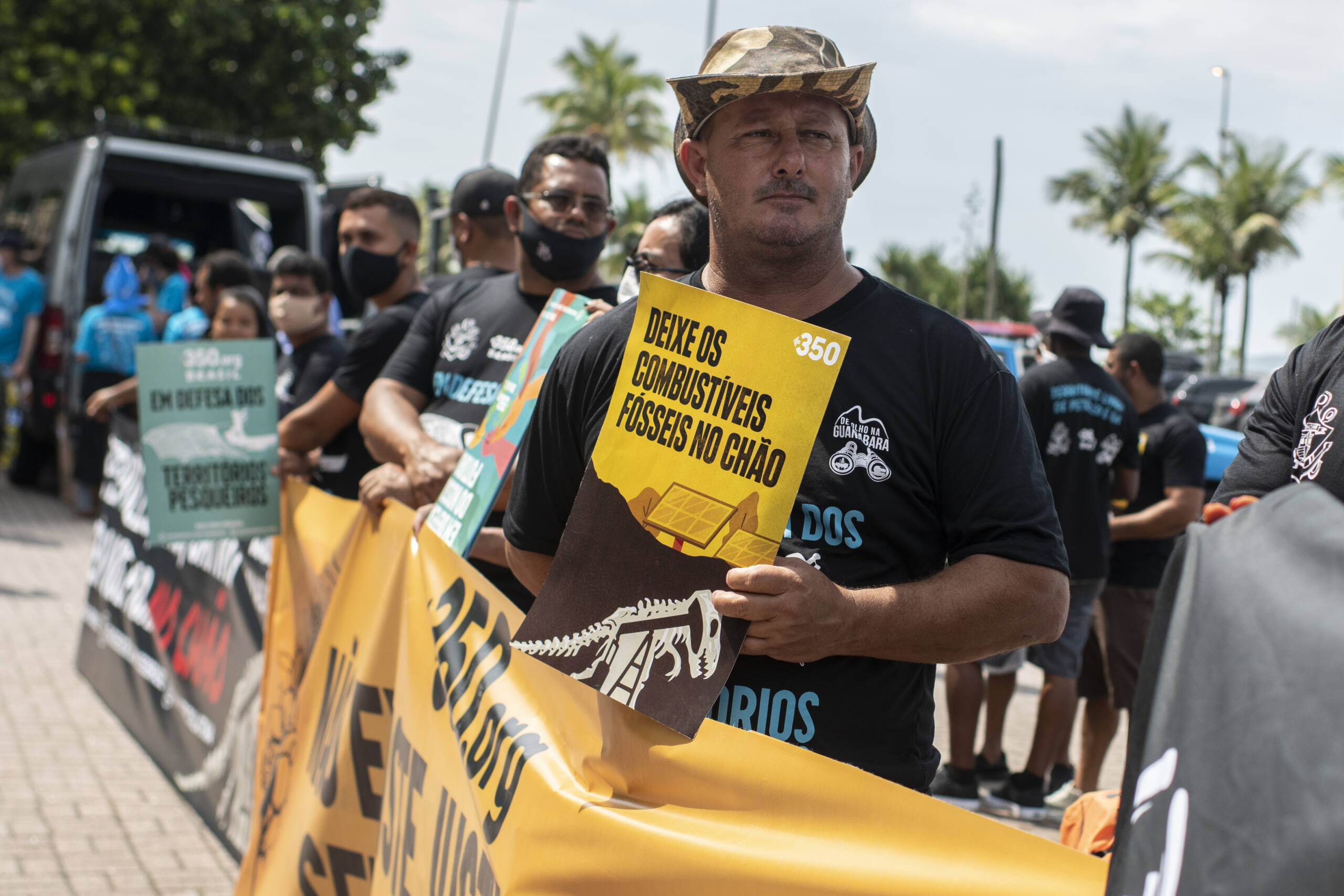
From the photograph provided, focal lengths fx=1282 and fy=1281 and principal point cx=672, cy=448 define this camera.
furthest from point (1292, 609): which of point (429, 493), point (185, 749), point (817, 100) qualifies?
point (185, 749)

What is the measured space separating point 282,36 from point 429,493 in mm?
18719

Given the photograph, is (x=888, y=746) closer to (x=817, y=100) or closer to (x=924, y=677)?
(x=924, y=677)

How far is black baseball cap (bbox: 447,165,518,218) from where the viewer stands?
4895 millimetres

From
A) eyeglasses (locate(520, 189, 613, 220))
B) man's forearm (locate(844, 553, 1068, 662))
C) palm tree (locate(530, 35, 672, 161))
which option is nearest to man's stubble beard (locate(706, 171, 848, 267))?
man's forearm (locate(844, 553, 1068, 662))

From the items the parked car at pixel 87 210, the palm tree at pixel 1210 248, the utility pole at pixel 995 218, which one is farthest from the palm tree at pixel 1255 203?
Answer: the parked car at pixel 87 210

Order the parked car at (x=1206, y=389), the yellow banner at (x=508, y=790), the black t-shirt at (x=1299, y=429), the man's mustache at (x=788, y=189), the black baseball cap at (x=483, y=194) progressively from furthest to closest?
the parked car at (x=1206, y=389)
the black baseball cap at (x=483, y=194)
the black t-shirt at (x=1299, y=429)
the man's mustache at (x=788, y=189)
the yellow banner at (x=508, y=790)

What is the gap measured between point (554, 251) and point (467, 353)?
370mm

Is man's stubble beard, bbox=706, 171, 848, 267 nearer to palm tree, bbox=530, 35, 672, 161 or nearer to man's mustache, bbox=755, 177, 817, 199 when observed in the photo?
man's mustache, bbox=755, 177, 817, 199

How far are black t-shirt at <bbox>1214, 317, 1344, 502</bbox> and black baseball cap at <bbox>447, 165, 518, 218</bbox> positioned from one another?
3.15 m

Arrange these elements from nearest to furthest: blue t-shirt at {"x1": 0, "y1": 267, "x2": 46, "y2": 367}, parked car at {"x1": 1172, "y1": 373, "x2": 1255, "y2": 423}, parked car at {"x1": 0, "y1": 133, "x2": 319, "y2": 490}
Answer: parked car at {"x1": 0, "y1": 133, "x2": 319, "y2": 490} < blue t-shirt at {"x1": 0, "y1": 267, "x2": 46, "y2": 367} < parked car at {"x1": 1172, "y1": 373, "x2": 1255, "y2": 423}

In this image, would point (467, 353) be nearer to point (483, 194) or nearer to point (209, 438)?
point (209, 438)

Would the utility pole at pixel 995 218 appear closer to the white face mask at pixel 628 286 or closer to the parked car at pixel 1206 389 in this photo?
the parked car at pixel 1206 389

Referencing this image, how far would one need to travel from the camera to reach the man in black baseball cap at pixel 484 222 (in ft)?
16.1

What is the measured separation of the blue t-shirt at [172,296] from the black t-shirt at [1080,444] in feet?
26.3
